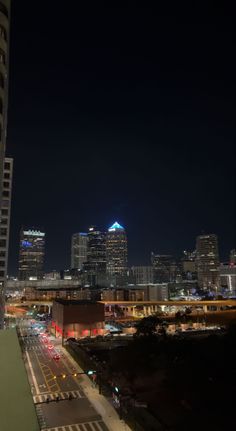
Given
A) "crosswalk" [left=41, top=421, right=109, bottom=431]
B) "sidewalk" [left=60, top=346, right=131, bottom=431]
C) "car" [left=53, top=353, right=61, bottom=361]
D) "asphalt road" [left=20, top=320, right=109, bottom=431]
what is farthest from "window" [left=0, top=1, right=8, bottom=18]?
"car" [left=53, top=353, right=61, bottom=361]

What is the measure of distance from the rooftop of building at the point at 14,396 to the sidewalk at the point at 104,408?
15768 mm

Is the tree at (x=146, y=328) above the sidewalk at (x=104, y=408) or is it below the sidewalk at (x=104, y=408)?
above

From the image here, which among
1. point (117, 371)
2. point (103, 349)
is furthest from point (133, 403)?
point (103, 349)

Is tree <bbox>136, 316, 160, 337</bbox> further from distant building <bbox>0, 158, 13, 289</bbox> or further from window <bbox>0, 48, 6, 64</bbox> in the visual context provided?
window <bbox>0, 48, 6, 64</bbox>

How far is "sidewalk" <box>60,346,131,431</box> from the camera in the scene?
1006 inches

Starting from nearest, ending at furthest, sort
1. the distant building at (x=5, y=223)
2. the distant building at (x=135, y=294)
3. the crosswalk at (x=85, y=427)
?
the crosswalk at (x=85, y=427) → the distant building at (x=5, y=223) → the distant building at (x=135, y=294)

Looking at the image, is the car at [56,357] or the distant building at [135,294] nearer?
the car at [56,357]

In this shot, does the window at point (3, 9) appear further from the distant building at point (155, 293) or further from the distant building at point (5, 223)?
the distant building at point (155, 293)

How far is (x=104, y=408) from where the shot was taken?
29.1 m

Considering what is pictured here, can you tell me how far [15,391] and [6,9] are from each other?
16.1 metres

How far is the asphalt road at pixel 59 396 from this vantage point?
25922 millimetres

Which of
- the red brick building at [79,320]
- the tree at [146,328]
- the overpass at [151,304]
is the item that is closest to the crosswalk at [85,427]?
the tree at [146,328]

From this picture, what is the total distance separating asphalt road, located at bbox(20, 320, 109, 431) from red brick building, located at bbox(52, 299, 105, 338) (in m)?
14.1

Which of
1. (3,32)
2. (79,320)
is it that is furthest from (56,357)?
(3,32)
